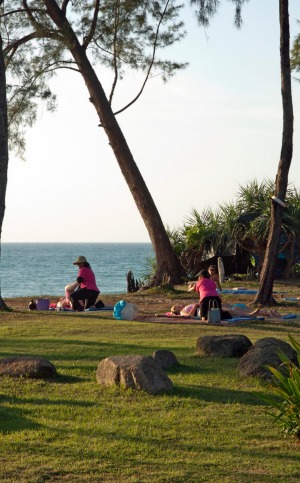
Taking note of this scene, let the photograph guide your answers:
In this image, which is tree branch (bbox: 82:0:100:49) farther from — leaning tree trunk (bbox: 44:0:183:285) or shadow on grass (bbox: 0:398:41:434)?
shadow on grass (bbox: 0:398:41:434)

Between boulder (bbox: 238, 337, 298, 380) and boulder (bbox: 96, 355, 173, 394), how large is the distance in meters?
1.10

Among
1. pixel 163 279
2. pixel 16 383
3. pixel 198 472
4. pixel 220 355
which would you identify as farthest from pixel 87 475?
pixel 163 279

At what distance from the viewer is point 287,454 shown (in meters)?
6.64

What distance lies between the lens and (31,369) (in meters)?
9.45

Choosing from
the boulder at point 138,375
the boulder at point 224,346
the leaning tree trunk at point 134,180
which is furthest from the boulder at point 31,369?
the leaning tree trunk at point 134,180

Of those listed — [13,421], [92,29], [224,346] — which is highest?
[92,29]

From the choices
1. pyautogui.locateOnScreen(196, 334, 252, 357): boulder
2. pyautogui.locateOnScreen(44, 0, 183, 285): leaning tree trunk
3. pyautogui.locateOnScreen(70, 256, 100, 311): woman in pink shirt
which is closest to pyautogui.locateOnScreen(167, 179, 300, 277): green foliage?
pyautogui.locateOnScreen(44, 0, 183, 285): leaning tree trunk

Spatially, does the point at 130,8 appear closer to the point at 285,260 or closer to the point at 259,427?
the point at 285,260

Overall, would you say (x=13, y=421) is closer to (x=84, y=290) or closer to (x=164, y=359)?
(x=164, y=359)

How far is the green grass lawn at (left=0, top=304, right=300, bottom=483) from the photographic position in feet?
20.2

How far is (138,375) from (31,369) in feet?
4.79

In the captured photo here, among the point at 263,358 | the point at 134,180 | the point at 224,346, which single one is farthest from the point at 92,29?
the point at 263,358

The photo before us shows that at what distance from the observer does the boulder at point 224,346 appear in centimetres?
1098

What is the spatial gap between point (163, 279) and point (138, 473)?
1919cm
